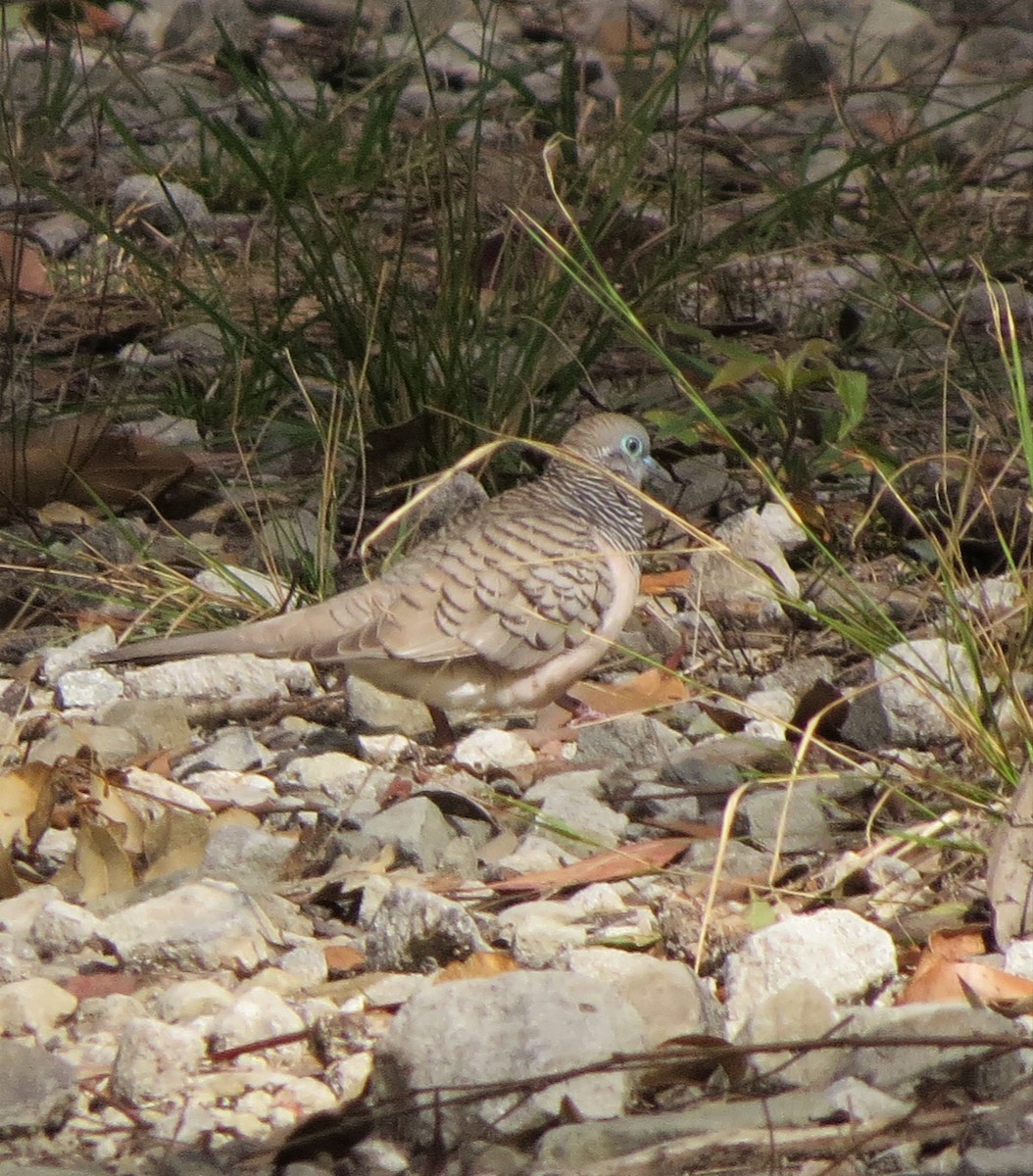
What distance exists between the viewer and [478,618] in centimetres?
477

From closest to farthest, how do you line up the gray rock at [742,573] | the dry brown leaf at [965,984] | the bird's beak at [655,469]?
the dry brown leaf at [965,984] < the gray rock at [742,573] < the bird's beak at [655,469]

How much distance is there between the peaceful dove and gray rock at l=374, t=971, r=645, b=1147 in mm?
1938

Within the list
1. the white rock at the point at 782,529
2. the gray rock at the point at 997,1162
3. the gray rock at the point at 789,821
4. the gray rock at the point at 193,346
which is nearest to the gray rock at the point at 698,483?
the white rock at the point at 782,529

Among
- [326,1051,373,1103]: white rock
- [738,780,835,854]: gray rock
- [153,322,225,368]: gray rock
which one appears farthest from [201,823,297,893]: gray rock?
[153,322,225,368]: gray rock

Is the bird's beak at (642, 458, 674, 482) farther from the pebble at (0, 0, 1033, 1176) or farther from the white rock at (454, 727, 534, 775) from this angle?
the white rock at (454, 727, 534, 775)

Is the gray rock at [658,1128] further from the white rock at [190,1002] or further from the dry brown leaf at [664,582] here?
the dry brown leaf at [664,582]

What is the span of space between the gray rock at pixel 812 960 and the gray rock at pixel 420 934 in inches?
16.3

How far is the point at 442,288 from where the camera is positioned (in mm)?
5438

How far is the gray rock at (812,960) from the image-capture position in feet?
9.84

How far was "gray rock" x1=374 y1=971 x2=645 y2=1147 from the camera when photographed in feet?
8.30

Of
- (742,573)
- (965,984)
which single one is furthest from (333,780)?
(965,984)

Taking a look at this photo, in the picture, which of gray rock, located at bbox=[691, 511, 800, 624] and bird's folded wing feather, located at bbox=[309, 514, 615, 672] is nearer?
bird's folded wing feather, located at bbox=[309, 514, 615, 672]

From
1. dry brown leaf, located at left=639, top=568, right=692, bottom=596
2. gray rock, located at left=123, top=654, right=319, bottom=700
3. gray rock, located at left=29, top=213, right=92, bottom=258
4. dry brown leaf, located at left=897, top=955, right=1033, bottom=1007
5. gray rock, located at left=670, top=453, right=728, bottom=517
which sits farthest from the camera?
gray rock, located at left=29, top=213, right=92, bottom=258

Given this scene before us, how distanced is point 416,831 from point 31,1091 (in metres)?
1.17
